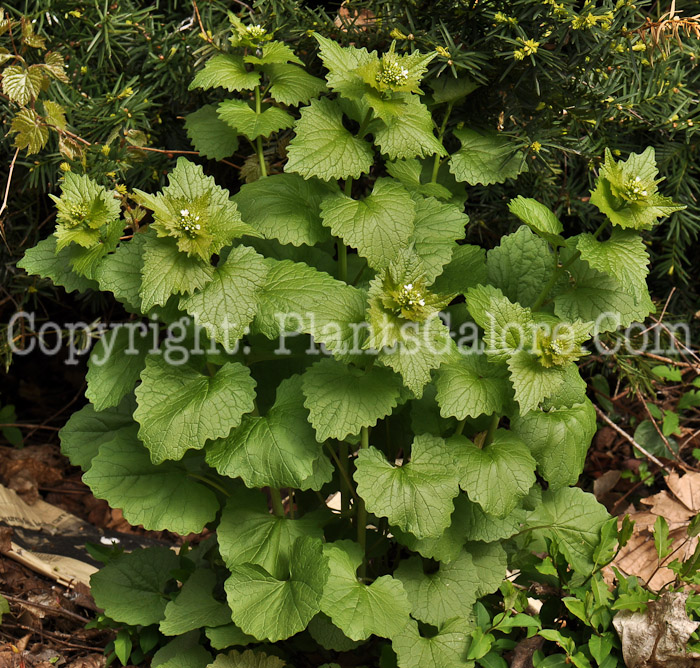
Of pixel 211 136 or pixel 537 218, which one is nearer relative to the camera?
pixel 537 218

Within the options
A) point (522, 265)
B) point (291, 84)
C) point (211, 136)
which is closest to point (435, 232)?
point (522, 265)

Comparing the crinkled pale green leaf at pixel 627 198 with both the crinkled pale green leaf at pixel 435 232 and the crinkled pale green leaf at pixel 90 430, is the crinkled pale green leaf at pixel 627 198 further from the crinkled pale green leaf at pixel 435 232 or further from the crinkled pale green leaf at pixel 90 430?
the crinkled pale green leaf at pixel 90 430

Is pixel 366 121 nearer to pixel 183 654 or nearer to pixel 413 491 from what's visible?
pixel 413 491

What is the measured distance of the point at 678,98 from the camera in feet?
7.67

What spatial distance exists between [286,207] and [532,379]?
0.65m

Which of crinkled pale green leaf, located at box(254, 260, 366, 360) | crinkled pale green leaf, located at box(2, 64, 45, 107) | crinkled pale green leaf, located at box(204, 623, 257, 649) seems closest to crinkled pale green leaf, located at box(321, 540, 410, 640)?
crinkled pale green leaf, located at box(204, 623, 257, 649)

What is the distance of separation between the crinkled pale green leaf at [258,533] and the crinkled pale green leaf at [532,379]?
566 millimetres

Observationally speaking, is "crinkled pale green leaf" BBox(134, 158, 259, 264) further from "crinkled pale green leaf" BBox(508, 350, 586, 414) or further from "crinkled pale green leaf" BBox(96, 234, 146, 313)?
"crinkled pale green leaf" BBox(508, 350, 586, 414)

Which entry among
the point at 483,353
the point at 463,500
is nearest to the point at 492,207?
the point at 483,353

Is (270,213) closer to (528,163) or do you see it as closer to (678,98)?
(528,163)

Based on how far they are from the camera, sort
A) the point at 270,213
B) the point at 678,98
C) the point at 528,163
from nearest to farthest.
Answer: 1. the point at 270,213
2. the point at 528,163
3. the point at 678,98

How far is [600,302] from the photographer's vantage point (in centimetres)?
182

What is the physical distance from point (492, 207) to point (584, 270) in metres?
0.61

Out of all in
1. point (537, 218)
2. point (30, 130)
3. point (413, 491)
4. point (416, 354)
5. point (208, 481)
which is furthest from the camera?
point (30, 130)
